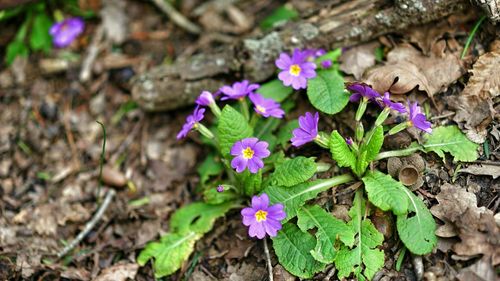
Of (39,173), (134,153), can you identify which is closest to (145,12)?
(134,153)

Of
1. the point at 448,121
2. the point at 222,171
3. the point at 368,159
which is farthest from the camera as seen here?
the point at 222,171

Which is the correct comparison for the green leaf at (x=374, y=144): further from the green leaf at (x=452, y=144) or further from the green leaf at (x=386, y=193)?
the green leaf at (x=452, y=144)

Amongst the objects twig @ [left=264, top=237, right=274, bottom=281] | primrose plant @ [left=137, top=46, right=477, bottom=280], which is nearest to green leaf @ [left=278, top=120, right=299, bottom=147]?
primrose plant @ [left=137, top=46, right=477, bottom=280]

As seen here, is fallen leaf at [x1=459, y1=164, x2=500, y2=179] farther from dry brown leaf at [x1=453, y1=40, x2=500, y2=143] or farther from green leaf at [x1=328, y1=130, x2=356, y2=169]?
green leaf at [x1=328, y1=130, x2=356, y2=169]

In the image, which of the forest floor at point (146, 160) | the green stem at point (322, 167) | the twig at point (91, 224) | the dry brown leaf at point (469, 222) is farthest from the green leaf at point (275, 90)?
the twig at point (91, 224)

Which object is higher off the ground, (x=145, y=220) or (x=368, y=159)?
(x=368, y=159)

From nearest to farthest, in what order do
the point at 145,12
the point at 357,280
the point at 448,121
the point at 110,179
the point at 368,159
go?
the point at 357,280 → the point at 368,159 → the point at 448,121 → the point at 110,179 → the point at 145,12

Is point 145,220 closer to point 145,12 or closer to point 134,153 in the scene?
point 134,153
